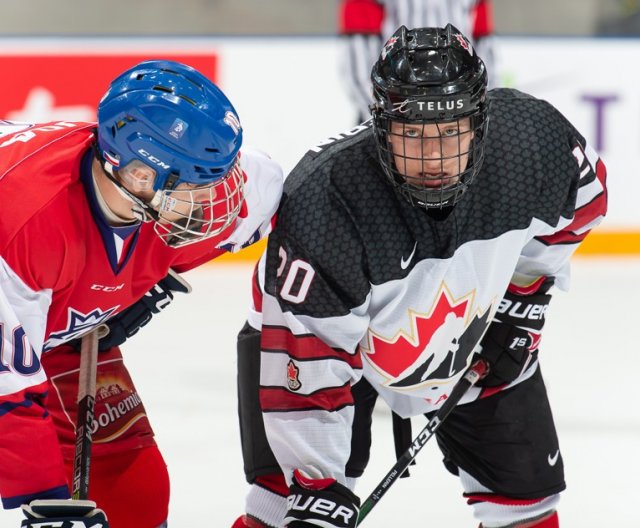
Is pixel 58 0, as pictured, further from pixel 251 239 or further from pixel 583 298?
pixel 251 239

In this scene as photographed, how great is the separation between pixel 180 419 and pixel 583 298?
188 cm

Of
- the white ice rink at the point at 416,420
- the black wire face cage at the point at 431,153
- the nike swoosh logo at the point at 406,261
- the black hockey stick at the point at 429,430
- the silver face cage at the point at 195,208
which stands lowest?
the white ice rink at the point at 416,420

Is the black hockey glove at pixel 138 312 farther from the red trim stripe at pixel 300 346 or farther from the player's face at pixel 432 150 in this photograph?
the player's face at pixel 432 150

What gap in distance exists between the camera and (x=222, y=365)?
3729 mm

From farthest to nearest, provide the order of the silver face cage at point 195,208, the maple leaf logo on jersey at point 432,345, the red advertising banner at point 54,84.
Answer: the red advertising banner at point 54,84, the maple leaf logo on jersey at point 432,345, the silver face cage at point 195,208

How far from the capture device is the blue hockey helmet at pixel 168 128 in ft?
5.75

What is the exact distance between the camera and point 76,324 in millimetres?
1954

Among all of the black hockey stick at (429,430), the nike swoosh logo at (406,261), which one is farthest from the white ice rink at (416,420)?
the nike swoosh logo at (406,261)

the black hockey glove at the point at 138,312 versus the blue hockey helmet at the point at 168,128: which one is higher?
the blue hockey helmet at the point at 168,128

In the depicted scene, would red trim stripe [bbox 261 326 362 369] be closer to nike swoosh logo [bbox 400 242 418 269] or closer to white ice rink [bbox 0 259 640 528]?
nike swoosh logo [bbox 400 242 418 269]

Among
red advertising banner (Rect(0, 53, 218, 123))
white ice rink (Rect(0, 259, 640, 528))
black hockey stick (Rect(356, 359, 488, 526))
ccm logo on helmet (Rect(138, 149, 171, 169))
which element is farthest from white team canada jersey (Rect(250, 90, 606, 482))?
red advertising banner (Rect(0, 53, 218, 123))

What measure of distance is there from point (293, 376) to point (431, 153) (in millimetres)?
433

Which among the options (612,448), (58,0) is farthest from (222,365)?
(58,0)

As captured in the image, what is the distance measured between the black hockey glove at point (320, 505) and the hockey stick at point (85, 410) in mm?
373
